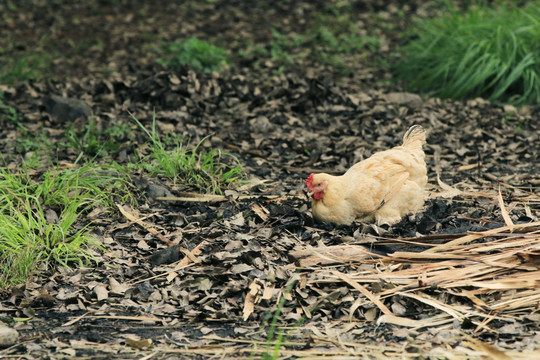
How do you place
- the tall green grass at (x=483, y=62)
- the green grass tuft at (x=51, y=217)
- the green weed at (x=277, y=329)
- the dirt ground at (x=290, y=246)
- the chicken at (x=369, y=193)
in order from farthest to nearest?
the tall green grass at (x=483, y=62) → the chicken at (x=369, y=193) → the green grass tuft at (x=51, y=217) → the dirt ground at (x=290, y=246) → the green weed at (x=277, y=329)

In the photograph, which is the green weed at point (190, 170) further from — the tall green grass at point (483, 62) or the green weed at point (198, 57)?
the tall green grass at point (483, 62)

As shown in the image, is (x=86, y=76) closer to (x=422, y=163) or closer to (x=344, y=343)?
(x=422, y=163)

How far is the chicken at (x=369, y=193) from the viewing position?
13.6ft

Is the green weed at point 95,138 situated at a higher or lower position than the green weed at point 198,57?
lower

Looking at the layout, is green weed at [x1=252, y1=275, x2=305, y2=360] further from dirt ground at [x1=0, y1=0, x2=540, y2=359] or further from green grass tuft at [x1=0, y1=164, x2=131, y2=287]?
green grass tuft at [x1=0, y1=164, x2=131, y2=287]

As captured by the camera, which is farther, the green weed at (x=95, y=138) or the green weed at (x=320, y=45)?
the green weed at (x=320, y=45)

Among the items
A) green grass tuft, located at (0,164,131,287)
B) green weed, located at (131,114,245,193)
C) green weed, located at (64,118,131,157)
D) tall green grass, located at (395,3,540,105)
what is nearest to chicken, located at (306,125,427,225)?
green weed, located at (131,114,245,193)

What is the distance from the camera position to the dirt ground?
320 centimetres

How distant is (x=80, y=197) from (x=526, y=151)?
13.8ft

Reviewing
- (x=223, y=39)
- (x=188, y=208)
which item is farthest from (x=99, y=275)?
(x=223, y=39)

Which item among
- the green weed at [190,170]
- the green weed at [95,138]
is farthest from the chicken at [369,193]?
the green weed at [95,138]

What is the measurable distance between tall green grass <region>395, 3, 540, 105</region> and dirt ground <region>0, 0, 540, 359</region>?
351 millimetres

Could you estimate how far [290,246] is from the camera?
3.99 m

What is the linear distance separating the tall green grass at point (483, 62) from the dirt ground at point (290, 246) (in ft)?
1.15
